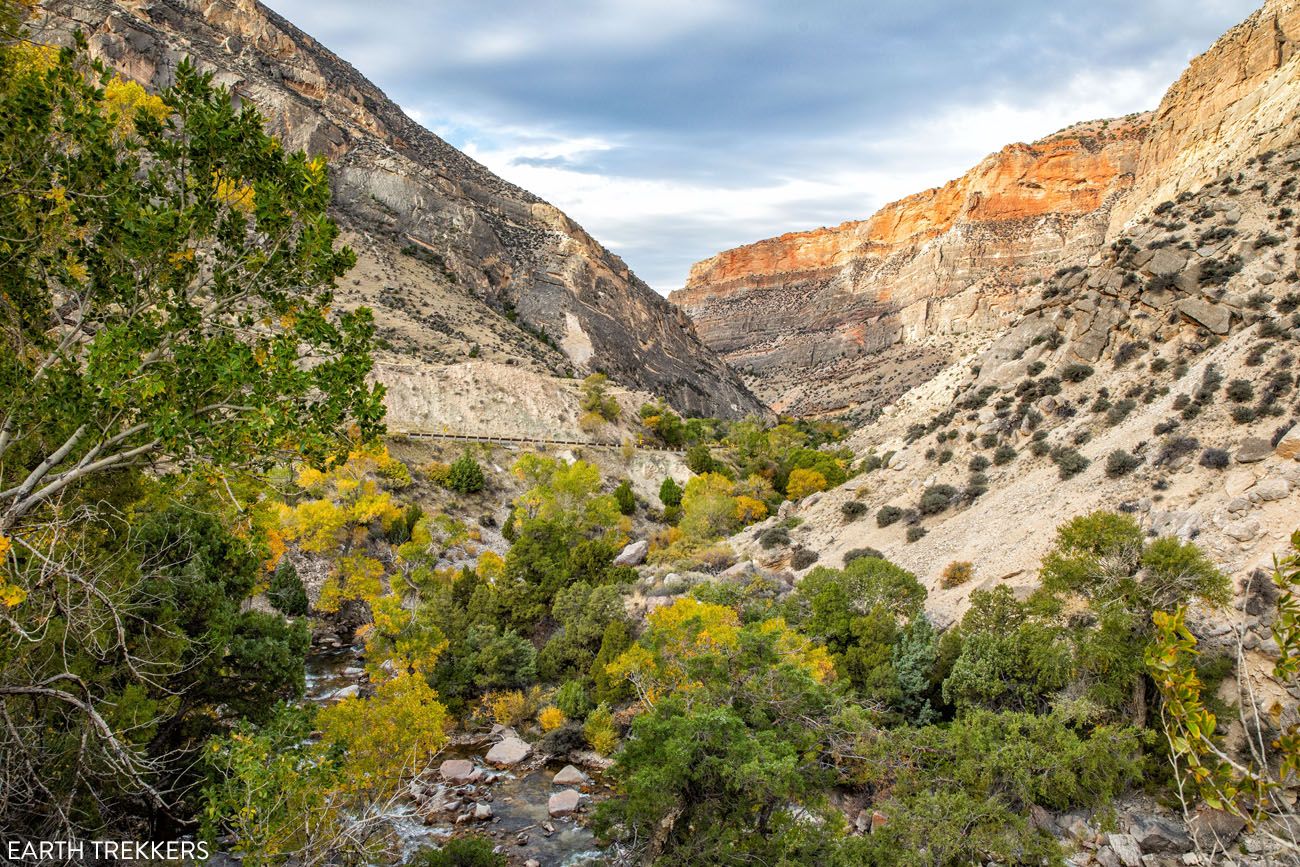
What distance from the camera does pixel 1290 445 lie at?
16.5m

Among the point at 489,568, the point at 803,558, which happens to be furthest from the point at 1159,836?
the point at 489,568

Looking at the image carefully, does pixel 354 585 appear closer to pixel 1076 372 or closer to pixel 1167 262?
pixel 1076 372

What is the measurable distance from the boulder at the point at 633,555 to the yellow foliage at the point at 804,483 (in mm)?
13600

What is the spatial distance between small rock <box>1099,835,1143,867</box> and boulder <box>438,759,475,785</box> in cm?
1339

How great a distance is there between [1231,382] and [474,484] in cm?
3353

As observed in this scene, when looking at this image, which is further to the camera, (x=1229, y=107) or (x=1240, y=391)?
(x=1229, y=107)

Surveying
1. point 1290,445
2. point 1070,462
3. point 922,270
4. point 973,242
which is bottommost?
point 1070,462

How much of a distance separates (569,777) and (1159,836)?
39.1ft

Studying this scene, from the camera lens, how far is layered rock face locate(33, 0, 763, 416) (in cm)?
6000

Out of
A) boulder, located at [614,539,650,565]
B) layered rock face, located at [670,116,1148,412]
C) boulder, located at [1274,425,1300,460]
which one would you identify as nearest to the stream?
boulder, located at [614,539,650,565]

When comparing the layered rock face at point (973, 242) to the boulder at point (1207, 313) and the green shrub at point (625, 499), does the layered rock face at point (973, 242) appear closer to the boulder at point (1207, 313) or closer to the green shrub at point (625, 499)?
the boulder at point (1207, 313)

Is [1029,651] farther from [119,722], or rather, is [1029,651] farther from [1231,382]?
[119,722]

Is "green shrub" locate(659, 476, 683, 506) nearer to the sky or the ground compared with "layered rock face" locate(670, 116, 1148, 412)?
nearer to the ground

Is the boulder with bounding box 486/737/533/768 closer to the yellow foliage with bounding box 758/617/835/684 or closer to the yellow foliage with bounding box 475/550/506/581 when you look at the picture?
the yellow foliage with bounding box 758/617/835/684
